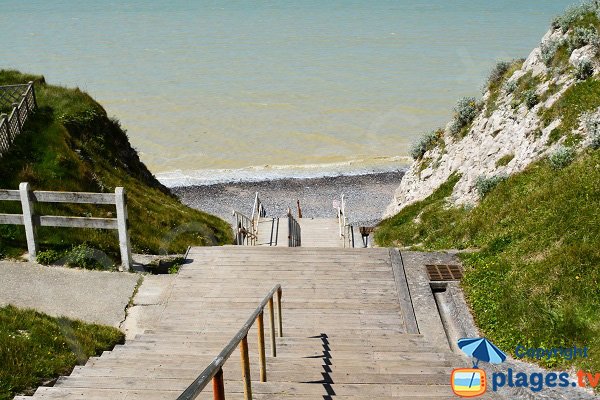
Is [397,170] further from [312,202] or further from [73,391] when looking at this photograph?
[73,391]

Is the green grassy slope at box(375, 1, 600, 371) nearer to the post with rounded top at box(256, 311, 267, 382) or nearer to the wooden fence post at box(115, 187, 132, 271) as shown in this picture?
the post with rounded top at box(256, 311, 267, 382)

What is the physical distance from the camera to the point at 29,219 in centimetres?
1282

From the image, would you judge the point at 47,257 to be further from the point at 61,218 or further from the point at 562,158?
the point at 562,158

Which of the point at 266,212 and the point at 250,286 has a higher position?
the point at 250,286

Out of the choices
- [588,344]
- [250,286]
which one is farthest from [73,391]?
[588,344]

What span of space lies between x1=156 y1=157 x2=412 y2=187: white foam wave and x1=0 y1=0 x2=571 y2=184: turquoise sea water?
235mm

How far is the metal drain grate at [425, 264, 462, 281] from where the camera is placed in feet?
40.4

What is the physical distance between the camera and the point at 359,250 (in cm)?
1388

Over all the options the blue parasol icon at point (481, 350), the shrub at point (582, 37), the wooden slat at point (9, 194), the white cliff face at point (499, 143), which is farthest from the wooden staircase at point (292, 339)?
the shrub at point (582, 37)

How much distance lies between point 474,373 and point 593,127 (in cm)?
1053

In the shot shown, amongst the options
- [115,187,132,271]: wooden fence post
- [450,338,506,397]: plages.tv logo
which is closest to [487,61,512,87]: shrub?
[115,187,132,271]: wooden fence post

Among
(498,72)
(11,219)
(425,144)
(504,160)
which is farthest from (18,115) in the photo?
(498,72)

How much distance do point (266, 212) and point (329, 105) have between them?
2964 cm

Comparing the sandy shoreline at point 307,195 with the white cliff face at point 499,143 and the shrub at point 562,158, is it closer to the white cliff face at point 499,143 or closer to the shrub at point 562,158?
the white cliff face at point 499,143
